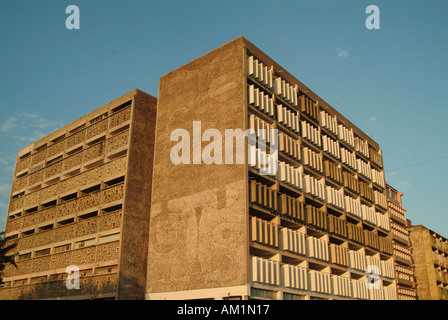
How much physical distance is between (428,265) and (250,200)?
51.3m

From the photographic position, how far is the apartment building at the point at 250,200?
2953 centimetres

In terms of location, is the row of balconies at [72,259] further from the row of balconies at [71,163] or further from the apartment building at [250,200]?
the row of balconies at [71,163]

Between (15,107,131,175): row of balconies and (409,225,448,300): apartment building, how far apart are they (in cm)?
5274

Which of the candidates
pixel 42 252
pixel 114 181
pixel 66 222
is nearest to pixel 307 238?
pixel 114 181

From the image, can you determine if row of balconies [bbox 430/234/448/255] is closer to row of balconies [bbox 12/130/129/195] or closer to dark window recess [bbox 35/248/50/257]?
row of balconies [bbox 12/130/129/195]

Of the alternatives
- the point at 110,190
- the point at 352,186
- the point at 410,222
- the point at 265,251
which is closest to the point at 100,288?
the point at 110,190

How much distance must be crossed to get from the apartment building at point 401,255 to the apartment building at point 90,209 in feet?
91.0

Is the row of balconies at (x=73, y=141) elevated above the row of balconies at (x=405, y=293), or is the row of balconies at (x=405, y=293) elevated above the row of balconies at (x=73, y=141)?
the row of balconies at (x=73, y=141)

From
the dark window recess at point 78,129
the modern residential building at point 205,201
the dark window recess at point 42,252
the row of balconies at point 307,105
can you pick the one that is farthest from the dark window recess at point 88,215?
the row of balconies at point 307,105

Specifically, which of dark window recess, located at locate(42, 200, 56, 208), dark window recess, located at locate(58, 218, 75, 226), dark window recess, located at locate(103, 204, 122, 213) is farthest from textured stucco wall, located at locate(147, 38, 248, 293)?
dark window recess, located at locate(42, 200, 56, 208)

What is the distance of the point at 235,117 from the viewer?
32062 millimetres

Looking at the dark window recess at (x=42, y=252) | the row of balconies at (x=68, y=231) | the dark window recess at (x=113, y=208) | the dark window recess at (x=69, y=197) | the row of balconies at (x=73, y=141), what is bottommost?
the dark window recess at (x=42, y=252)

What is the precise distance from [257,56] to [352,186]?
56.0 ft
